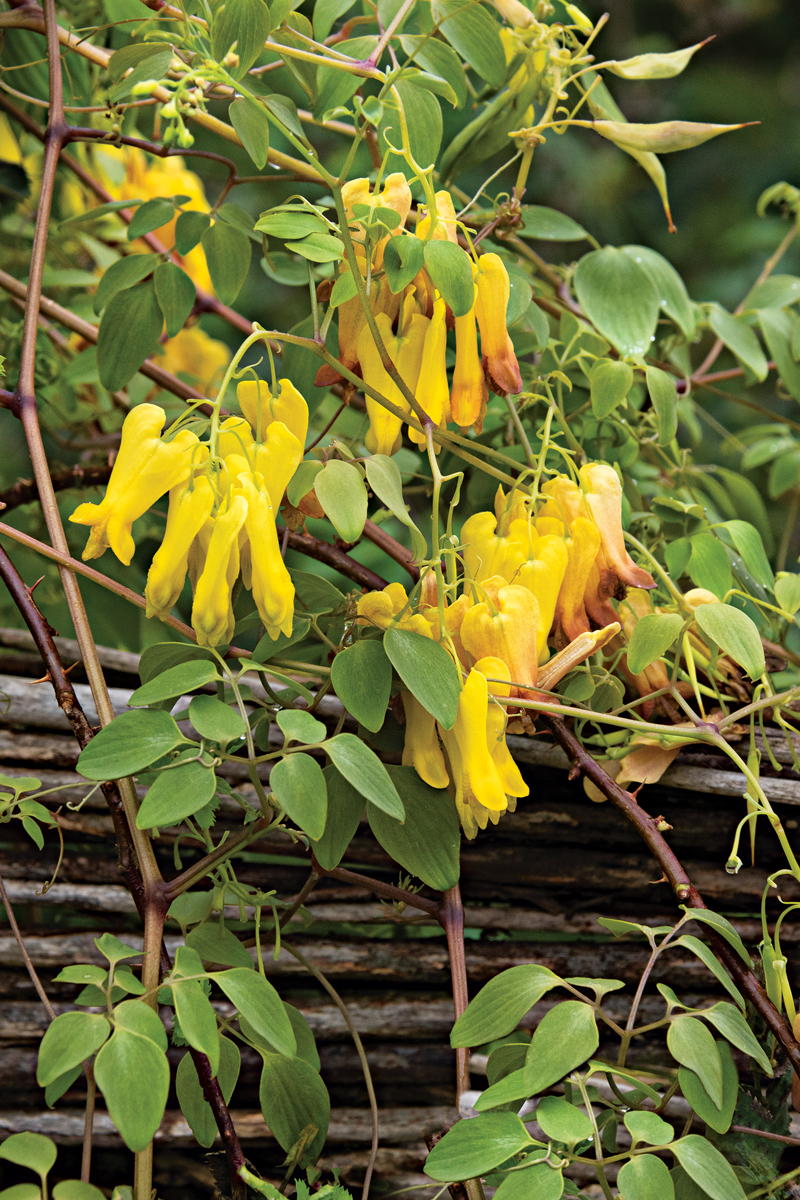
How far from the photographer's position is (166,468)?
0.37 meters

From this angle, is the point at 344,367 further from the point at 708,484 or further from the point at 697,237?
the point at 697,237

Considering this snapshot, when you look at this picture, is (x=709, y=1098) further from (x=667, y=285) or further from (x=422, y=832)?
(x=667, y=285)

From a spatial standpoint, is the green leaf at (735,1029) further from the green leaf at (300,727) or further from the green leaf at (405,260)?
the green leaf at (405,260)

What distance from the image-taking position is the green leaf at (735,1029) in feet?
1.18

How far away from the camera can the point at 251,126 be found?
42 cm

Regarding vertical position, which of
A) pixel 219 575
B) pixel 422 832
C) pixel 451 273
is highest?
pixel 451 273

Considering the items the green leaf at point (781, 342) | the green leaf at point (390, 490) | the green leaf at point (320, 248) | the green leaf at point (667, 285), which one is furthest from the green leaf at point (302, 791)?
the green leaf at point (781, 342)

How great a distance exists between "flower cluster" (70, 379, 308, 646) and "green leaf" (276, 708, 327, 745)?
44mm

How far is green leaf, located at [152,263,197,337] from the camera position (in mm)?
516

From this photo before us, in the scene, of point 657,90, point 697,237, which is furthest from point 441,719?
point 657,90

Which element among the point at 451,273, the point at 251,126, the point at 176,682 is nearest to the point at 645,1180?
the point at 176,682

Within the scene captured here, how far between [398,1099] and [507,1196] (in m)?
0.22

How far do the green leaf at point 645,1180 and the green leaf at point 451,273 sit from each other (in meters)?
0.33

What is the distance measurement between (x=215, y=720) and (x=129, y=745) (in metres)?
0.03
